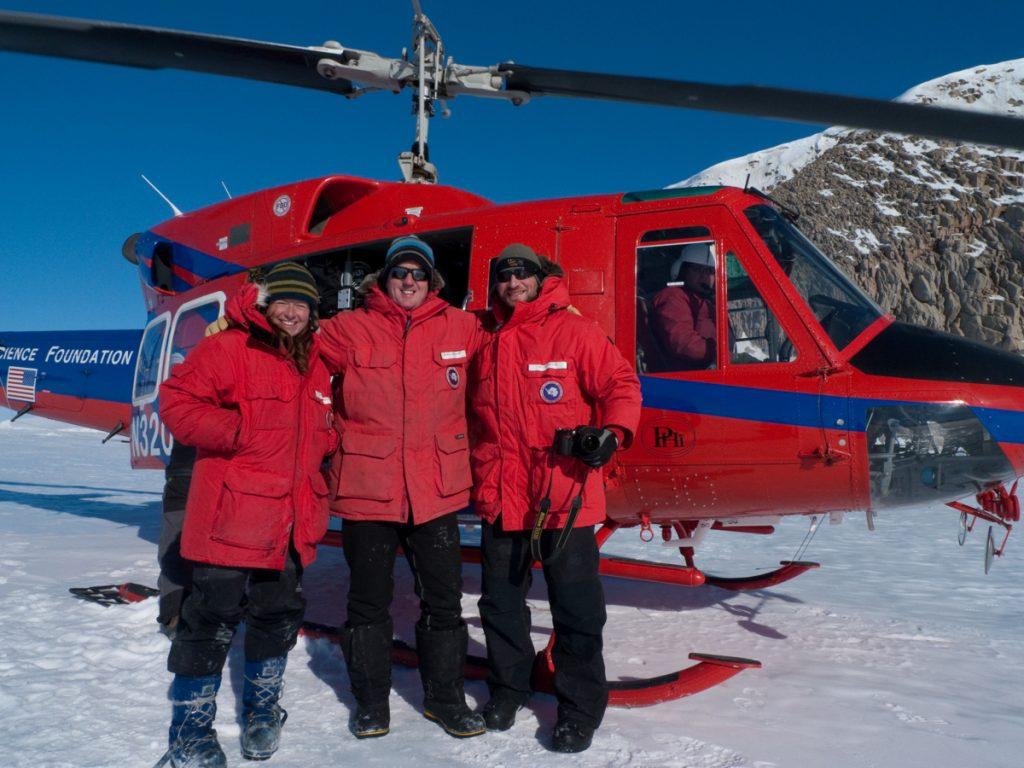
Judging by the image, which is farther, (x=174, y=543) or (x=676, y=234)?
(x=174, y=543)

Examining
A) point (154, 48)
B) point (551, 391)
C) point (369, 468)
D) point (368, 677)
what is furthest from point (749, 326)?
point (154, 48)

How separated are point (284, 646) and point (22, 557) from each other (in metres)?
4.21

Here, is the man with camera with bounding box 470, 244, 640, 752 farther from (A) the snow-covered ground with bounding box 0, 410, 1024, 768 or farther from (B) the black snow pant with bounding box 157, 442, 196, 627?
(B) the black snow pant with bounding box 157, 442, 196, 627

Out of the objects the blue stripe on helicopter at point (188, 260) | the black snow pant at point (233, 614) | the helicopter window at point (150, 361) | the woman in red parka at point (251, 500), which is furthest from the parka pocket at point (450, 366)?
the helicopter window at point (150, 361)

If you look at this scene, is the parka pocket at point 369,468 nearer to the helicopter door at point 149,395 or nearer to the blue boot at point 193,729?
the blue boot at point 193,729

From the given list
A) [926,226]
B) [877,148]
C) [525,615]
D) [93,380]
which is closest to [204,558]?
[525,615]

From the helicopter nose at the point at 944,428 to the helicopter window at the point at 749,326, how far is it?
13.2 inches

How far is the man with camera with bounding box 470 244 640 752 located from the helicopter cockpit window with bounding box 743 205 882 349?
3.85 feet

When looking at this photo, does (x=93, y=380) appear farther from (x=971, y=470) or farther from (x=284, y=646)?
(x=971, y=470)

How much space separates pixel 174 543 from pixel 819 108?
12.4ft

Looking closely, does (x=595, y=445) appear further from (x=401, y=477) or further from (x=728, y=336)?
(x=728, y=336)

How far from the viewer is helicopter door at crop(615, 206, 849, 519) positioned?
321 cm

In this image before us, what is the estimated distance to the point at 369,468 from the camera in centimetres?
267

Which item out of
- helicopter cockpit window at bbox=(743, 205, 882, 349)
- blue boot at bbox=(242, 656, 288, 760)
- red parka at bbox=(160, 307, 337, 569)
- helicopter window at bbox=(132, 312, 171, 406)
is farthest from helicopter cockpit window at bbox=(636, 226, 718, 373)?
helicopter window at bbox=(132, 312, 171, 406)
